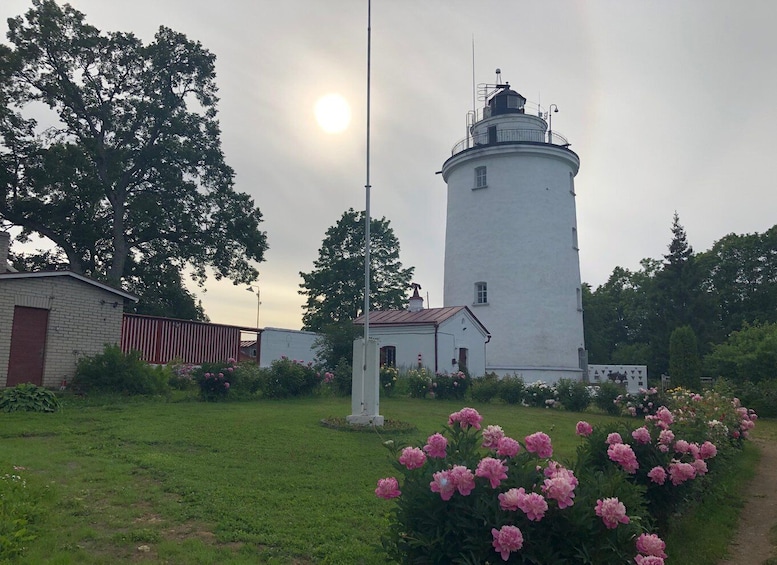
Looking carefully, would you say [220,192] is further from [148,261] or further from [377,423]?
[377,423]

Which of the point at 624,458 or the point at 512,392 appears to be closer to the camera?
the point at 624,458

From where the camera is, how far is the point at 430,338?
24.5 meters

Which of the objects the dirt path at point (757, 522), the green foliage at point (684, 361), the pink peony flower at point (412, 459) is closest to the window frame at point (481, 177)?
the green foliage at point (684, 361)

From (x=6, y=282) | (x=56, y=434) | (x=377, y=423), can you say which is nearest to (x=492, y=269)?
(x=377, y=423)

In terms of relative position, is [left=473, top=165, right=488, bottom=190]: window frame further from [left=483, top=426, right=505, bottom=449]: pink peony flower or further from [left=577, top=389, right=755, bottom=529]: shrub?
[left=483, top=426, right=505, bottom=449]: pink peony flower

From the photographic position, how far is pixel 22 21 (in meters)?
27.1

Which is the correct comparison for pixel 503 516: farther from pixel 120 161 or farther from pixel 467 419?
pixel 120 161

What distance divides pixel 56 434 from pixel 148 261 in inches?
856

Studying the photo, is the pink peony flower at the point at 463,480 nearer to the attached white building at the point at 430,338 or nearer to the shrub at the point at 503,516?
the shrub at the point at 503,516

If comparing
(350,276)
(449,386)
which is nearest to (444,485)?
(449,386)

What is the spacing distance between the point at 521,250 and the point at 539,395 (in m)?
11.1

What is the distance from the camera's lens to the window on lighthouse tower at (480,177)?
30.5 meters

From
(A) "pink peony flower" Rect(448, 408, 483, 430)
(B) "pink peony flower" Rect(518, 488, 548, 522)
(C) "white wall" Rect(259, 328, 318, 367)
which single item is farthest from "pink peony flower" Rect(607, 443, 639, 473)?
(C) "white wall" Rect(259, 328, 318, 367)

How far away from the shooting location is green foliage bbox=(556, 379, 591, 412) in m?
18.2
